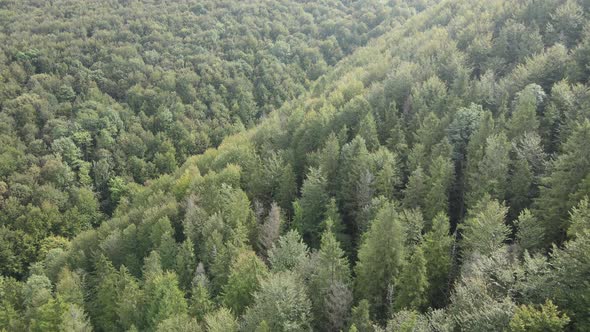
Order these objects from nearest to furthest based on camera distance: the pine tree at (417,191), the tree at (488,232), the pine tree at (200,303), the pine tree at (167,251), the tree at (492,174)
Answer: the tree at (488,232)
the pine tree at (200,303)
the tree at (492,174)
the pine tree at (417,191)
the pine tree at (167,251)

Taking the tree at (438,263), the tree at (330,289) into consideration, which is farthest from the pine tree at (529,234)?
the tree at (330,289)

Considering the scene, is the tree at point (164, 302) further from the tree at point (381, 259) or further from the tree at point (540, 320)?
the tree at point (540, 320)

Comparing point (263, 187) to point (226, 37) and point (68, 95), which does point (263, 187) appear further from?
point (226, 37)

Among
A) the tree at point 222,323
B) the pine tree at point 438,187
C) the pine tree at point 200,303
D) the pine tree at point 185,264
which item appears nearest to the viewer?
the tree at point 222,323

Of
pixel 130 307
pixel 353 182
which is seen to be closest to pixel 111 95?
pixel 130 307

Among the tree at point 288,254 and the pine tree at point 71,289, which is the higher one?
the tree at point 288,254

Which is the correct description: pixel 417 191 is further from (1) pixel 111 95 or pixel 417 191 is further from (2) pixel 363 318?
(1) pixel 111 95

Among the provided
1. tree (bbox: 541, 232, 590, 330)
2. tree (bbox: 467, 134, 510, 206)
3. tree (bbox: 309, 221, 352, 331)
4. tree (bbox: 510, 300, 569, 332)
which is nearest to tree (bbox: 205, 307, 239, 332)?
tree (bbox: 309, 221, 352, 331)

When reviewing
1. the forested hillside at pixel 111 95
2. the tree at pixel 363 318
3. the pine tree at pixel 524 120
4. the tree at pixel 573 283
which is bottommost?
the forested hillside at pixel 111 95
